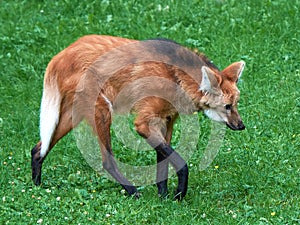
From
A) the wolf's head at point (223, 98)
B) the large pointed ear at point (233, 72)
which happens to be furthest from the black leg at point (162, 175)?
the large pointed ear at point (233, 72)

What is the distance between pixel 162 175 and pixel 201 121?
1.43m

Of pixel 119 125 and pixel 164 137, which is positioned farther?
pixel 119 125

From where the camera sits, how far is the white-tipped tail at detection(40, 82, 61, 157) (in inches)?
215

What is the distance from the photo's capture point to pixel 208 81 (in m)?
5.11

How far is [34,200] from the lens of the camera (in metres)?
4.96

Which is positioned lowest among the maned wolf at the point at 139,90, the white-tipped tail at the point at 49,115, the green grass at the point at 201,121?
the green grass at the point at 201,121

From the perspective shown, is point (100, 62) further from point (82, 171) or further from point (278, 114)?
point (278, 114)

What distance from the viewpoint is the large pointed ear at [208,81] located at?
16.6ft

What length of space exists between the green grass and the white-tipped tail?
0.33 meters

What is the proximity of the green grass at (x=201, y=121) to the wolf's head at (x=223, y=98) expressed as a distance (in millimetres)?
442

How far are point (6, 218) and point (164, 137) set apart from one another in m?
1.38

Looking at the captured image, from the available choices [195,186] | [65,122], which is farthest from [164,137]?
[65,122]

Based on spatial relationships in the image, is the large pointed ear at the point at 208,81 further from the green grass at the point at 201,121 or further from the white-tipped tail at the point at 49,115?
the white-tipped tail at the point at 49,115

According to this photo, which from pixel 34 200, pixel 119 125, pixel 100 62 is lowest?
pixel 119 125
